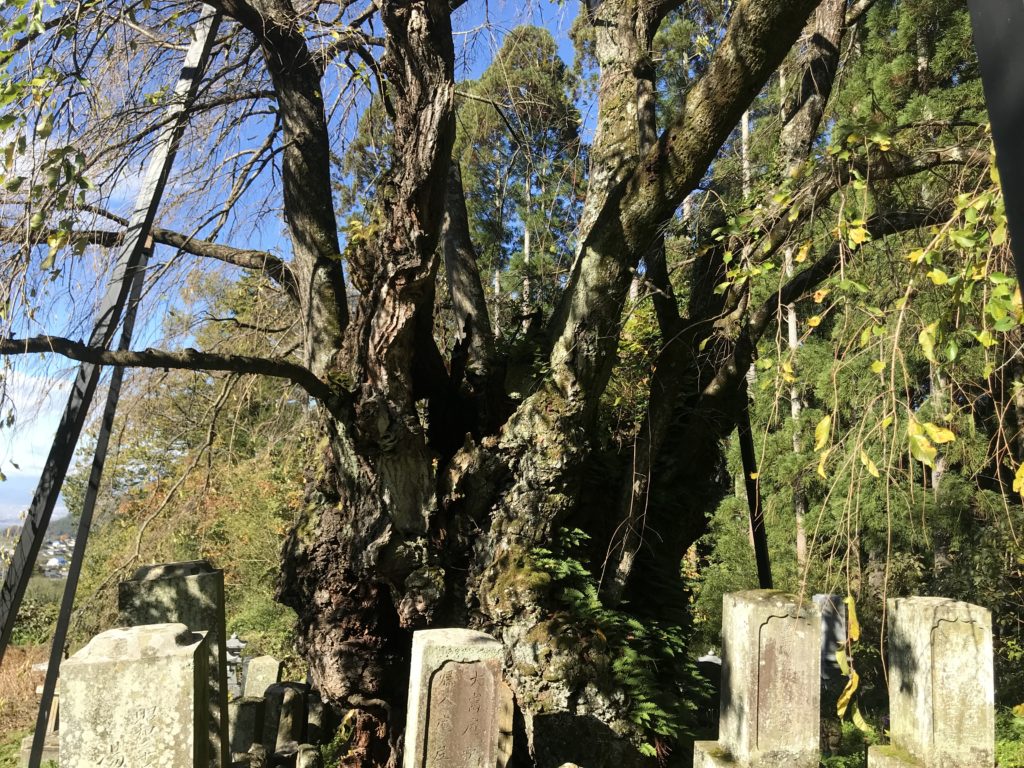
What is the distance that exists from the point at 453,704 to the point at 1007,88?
3106 mm

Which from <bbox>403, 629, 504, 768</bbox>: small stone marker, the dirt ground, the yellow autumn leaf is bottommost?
the dirt ground

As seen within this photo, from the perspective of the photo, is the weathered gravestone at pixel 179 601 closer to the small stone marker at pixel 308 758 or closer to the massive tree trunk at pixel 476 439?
the massive tree trunk at pixel 476 439

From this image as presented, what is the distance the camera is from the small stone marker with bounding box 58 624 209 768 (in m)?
2.61

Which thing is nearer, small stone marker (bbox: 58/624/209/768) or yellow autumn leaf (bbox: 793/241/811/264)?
small stone marker (bbox: 58/624/209/768)

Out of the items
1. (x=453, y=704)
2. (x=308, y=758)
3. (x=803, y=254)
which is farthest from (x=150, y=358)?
(x=308, y=758)

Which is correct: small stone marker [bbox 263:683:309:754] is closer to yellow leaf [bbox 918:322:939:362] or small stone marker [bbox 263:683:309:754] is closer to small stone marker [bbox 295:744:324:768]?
small stone marker [bbox 295:744:324:768]

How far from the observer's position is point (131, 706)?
8.68 feet

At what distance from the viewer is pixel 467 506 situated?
5309 millimetres

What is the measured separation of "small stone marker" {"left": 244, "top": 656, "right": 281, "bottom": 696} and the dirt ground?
12.4 ft

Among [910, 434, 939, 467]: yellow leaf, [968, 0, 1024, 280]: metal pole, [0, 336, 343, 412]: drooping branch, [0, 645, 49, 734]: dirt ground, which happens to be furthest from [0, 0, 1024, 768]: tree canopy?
[0, 645, 49, 734]: dirt ground

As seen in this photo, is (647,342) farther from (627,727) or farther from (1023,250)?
(1023,250)

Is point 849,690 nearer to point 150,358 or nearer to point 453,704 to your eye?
point 453,704

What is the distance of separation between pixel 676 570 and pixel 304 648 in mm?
2800

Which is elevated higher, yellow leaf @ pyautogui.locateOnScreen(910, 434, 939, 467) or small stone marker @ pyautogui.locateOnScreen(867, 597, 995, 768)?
yellow leaf @ pyautogui.locateOnScreen(910, 434, 939, 467)
